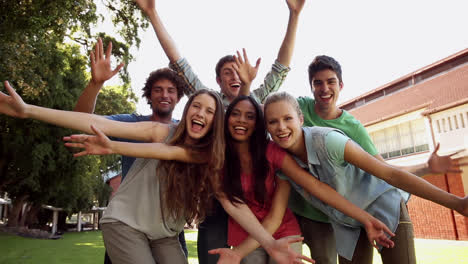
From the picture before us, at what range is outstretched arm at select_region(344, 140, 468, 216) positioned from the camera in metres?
2.19

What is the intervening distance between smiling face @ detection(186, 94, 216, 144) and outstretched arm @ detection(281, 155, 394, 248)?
693mm

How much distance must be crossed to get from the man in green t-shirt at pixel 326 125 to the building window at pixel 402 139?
1376cm

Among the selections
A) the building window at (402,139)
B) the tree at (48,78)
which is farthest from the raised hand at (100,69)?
the building window at (402,139)

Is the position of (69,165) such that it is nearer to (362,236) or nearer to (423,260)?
(423,260)

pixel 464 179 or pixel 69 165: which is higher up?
pixel 69 165

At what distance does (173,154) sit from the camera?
248 centimetres

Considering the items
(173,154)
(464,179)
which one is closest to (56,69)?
(173,154)

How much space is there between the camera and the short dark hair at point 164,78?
144 inches

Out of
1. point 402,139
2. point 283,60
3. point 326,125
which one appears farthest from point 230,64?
point 402,139

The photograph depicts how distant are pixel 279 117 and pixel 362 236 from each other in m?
1.16

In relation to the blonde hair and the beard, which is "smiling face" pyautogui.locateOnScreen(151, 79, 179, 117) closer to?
the beard

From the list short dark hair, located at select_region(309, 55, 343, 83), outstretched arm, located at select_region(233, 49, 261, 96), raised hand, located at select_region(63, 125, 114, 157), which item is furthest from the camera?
short dark hair, located at select_region(309, 55, 343, 83)

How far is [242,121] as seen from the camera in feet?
9.04

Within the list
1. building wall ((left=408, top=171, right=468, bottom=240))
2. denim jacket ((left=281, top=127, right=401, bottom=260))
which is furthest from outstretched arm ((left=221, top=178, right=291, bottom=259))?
building wall ((left=408, top=171, right=468, bottom=240))
